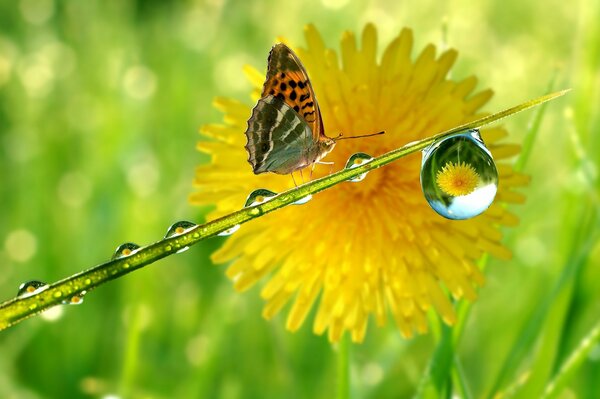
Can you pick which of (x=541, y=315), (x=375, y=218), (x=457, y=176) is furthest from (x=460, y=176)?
(x=541, y=315)

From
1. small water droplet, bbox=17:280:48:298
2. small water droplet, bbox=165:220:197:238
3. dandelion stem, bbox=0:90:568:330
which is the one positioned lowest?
dandelion stem, bbox=0:90:568:330

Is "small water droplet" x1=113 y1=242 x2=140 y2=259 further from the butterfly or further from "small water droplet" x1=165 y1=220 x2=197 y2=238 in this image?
the butterfly

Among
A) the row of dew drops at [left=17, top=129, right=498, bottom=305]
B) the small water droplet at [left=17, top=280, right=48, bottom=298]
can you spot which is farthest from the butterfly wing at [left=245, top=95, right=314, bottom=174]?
the small water droplet at [left=17, top=280, right=48, bottom=298]

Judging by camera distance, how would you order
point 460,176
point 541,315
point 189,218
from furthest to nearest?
point 189,218 → point 541,315 → point 460,176

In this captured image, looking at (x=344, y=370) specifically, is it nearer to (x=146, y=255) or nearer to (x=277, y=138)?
(x=277, y=138)

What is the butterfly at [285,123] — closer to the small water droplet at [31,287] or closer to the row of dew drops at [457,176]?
the row of dew drops at [457,176]

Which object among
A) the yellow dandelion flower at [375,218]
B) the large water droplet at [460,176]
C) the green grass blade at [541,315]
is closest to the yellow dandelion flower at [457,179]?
the large water droplet at [460,176]
